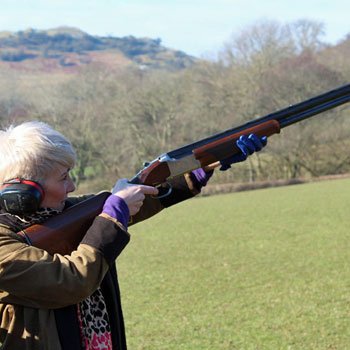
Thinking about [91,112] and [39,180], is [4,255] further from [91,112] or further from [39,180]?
[91,112]

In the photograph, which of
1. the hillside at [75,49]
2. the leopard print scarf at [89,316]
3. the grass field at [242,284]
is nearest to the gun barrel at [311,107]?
the leopard print scarf at [89,316]

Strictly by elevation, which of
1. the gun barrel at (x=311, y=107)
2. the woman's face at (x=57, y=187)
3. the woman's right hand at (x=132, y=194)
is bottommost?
the woman's right hand at (x=132, y=194)

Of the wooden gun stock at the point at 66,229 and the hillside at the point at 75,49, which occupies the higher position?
the hillside at the point at 75,49

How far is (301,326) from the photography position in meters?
7.59

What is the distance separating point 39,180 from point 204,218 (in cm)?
2171

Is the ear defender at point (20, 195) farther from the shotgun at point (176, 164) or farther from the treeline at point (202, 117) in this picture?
the treeline at point (202, 117)

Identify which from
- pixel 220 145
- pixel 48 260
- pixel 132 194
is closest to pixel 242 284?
pixel 220 145

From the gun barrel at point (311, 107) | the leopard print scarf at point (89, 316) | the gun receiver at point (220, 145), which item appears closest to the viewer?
the leopard print scarf at point (89, 316)

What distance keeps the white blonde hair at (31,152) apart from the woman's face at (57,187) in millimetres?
29

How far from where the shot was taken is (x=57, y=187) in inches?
98.3

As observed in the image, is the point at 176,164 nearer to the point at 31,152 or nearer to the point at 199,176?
the point at 199,176

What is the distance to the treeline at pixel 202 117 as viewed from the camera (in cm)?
4216

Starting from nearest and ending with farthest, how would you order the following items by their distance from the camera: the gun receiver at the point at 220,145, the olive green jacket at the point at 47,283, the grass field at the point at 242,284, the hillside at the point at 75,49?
the olive green jacket at the point at 47,283 → the gun receiver at the point at 220,145 → the grass field at the point at 242,284 → the hillside at the point at 75,49

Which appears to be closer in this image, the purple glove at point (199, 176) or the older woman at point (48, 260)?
the older woman at point (48, 260)
